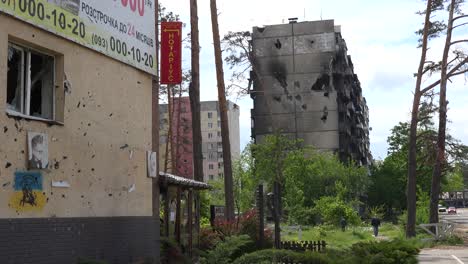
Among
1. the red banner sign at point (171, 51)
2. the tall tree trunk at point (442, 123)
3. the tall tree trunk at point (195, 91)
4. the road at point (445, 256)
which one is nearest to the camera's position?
the red banner sign at point (171, 51)

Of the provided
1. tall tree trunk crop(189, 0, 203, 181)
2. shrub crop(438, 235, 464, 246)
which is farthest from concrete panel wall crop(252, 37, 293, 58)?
tall tree trunk crop(189, 0, 203, 181)

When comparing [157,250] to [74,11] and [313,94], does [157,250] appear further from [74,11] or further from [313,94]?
[313,94]

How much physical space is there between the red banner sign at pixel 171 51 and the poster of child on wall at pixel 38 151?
16.2 feet

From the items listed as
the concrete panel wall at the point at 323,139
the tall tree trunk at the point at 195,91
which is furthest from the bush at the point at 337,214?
the concrete panel wall at the point at 323,139

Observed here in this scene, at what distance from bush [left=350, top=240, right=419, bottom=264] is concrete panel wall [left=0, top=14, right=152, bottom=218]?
15.4 feet

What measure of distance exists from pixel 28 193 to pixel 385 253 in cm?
672

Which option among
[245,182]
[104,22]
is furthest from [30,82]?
[245,182]

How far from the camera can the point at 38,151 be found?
33.1ft

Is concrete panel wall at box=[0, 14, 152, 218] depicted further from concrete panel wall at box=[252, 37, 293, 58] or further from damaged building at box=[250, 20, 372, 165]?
concrete panel wall at box=[252, 37, 293, 58]

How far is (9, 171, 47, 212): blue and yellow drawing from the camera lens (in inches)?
377

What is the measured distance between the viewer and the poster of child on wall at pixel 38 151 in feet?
32.5

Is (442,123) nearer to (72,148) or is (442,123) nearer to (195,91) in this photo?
(195,91)

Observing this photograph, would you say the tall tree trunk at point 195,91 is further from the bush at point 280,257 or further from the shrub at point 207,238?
the bush at point 280,257

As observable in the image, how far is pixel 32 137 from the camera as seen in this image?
9977 millimetres
